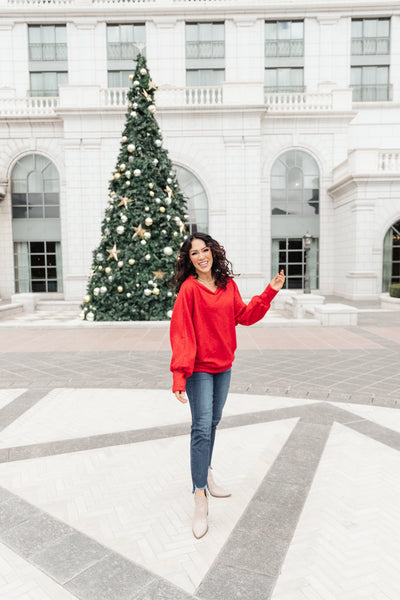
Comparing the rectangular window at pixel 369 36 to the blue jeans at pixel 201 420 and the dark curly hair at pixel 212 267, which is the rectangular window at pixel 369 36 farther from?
the blue jeans at pixel 201 420

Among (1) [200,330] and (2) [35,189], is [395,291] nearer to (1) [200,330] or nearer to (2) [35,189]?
(1) [200,330]

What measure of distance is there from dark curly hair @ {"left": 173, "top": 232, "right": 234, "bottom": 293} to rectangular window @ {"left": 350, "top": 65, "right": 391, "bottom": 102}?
78.6 ft

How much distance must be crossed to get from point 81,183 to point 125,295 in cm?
951

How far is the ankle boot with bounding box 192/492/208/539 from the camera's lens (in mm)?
2660

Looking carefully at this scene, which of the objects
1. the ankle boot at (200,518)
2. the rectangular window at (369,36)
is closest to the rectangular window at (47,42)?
the rectangular window at (369,36)

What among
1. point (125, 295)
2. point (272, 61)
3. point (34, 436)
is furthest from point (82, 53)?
point (34, 436)

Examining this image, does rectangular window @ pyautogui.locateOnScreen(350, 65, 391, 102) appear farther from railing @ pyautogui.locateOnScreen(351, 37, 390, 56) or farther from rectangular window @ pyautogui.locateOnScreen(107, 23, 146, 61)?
rectangular window @ pyautogui.locateOnScreen(107, 23, 146, 61)

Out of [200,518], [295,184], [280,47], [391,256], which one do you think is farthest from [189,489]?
[280,47]

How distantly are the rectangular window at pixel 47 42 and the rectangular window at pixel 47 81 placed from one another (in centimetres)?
74

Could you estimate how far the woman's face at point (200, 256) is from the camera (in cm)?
283

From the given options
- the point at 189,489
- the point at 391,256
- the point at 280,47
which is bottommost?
the point at 189,489

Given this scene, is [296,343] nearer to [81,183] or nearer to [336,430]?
[336,430]

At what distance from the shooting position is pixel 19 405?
5.28 meters

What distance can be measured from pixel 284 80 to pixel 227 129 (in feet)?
21.3
